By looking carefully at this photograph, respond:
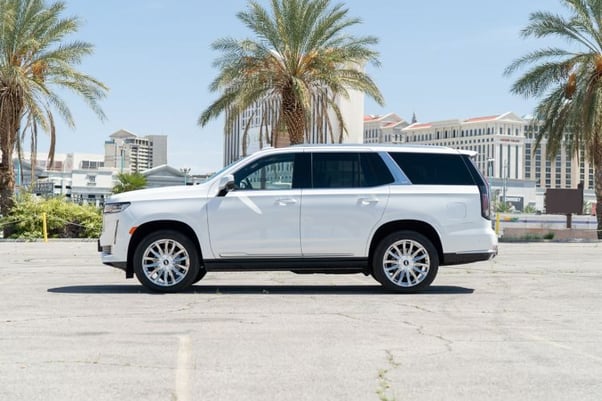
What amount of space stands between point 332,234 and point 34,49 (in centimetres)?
2547

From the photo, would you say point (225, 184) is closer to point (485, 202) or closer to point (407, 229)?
point (407, 229)

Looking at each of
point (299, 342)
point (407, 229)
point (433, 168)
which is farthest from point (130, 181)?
point (299, 342)

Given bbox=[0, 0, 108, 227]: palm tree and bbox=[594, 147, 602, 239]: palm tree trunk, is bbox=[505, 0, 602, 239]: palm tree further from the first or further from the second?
bbox=[0, 0, 108, 227]: palm tree

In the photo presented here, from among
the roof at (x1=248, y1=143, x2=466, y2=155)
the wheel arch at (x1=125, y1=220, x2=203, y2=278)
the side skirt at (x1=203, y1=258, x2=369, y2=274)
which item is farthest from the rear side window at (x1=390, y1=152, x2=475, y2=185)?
the wheel arch at (x1=125, y1=220, x2=203, y2=278)

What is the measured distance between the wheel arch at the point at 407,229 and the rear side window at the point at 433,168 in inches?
21.8

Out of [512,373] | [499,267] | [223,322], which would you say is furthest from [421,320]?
[499,267]

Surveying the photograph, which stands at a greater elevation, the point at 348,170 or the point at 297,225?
the point at 348,170

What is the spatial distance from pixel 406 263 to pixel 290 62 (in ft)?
78.8

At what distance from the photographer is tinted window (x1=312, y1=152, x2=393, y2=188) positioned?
11.7m

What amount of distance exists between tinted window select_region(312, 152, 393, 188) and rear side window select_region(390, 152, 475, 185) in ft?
0.90

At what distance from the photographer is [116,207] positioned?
11.7 meters

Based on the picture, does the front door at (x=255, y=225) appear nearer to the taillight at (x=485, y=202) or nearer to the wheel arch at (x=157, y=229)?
the wheel arch at (x=157, y=229)

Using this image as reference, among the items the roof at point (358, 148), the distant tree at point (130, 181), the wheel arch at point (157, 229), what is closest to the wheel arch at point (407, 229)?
the roof at point (358, 148)

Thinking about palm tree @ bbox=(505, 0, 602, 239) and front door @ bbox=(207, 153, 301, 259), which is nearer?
front door @ bbox=(207, 153, 301, 259)
